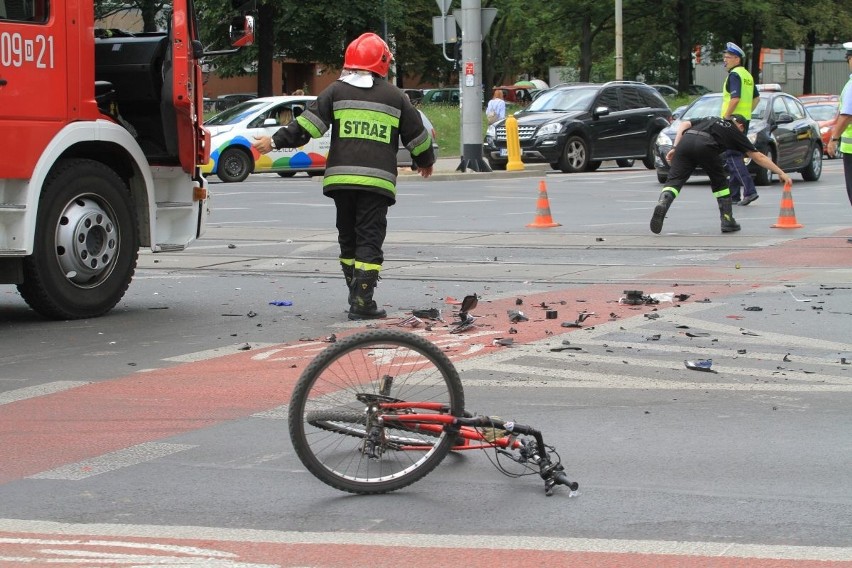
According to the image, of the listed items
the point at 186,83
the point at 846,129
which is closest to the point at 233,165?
the point at 846,129

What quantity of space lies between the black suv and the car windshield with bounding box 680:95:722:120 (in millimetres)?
5373

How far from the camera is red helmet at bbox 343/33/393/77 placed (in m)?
9.54

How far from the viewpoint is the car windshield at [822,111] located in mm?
36625

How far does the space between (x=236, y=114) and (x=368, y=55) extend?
739 inches

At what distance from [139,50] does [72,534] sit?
20.8 ft

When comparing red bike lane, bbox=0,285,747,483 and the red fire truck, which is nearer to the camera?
red bike lane, bbox=0,285,747,483

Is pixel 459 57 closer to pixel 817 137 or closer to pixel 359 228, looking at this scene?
pixel 817 137

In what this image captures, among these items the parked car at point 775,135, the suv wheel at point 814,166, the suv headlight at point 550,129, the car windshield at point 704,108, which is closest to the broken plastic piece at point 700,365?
the parked car at point 775,135

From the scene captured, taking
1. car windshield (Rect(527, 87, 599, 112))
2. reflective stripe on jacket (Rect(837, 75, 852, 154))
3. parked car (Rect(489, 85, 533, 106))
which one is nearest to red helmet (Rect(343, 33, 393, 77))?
reflective stripe on jacket (Rect(837, 75, 852, 154))

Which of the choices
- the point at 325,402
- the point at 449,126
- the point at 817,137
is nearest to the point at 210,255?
the point at 325,402

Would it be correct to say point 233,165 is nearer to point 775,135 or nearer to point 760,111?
point 760,111

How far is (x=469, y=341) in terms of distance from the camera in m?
8.90

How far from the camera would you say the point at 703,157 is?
50.2 ft

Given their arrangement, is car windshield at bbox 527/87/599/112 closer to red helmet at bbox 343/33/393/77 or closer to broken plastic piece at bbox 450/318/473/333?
red helmet at bbox 343/33/393/77
